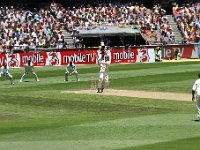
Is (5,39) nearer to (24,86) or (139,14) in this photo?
(139,14)

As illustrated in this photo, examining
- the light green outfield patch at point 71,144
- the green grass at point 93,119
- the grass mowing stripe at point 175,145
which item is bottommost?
the green grass at point 93,119

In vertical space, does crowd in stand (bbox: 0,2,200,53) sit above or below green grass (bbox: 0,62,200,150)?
above

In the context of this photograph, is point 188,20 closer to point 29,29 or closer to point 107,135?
point 29,29

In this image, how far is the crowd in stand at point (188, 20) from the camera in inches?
3068

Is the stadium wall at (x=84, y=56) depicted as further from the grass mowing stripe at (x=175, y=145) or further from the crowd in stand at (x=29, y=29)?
the grass mowing stripe at (x=175, y=145)

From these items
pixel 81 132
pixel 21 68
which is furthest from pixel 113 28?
pixel 81 132

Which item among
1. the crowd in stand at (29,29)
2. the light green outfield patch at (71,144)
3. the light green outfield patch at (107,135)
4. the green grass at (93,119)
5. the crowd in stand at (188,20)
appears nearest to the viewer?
the light green outfield patch at (71,144)

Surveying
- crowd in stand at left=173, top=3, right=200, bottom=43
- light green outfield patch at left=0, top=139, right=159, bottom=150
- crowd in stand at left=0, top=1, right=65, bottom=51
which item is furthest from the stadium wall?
light green outfield patch at left=0, top=139, right=159, bottom=150

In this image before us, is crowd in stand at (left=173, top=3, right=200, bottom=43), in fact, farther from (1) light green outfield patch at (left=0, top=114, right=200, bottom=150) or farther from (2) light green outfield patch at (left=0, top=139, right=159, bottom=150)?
(2) light green outfield patch at (left=0, top=139, right=159, bottom=150)

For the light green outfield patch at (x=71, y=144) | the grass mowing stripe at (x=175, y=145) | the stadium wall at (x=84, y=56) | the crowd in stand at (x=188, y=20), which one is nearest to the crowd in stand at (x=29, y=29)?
the stadium wall at (x=84, y=56)

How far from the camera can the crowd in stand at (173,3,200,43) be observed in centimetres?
7794

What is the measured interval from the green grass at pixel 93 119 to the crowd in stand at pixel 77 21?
25101mm

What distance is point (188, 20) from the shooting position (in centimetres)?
7938

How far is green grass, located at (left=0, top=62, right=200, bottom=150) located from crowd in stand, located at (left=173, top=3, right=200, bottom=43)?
36106mm
